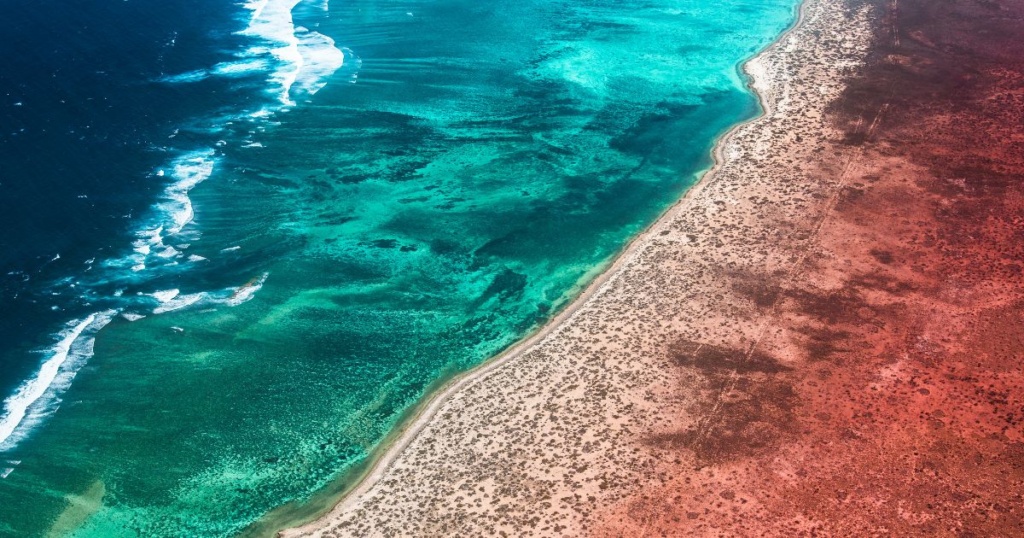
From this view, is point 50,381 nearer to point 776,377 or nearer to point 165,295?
point 165,295

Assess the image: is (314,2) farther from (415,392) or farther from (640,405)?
(640,405)

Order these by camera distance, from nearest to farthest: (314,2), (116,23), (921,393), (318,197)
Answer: (921,393), (318,197), (116,23), (314,2)

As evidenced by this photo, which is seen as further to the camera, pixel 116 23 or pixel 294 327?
pixel 116 23

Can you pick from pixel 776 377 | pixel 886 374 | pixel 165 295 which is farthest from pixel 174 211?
pixel 886 374

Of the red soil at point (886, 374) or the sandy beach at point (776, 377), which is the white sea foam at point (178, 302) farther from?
the red soil at point (886, 374)

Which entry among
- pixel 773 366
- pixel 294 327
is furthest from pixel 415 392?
pixel 773 366

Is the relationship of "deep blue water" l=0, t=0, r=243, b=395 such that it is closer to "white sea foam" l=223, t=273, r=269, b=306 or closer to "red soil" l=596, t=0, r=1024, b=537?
"white sea foam" l=223, t=273, r=269, b=306

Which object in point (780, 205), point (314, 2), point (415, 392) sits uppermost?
point (314, 2)

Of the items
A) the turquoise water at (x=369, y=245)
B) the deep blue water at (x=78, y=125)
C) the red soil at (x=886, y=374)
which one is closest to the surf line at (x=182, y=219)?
the turquoise water at (x=369, y=245)
